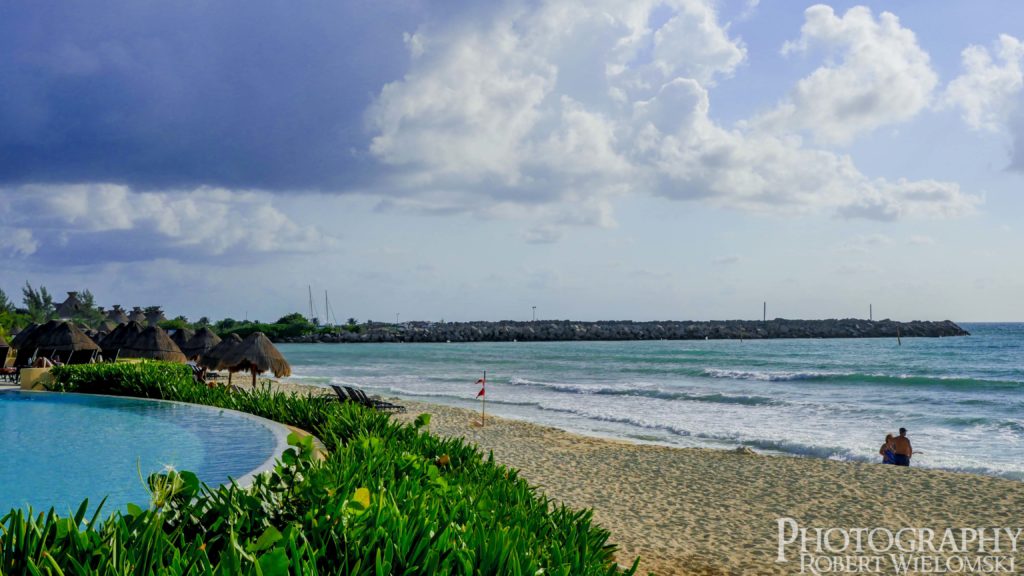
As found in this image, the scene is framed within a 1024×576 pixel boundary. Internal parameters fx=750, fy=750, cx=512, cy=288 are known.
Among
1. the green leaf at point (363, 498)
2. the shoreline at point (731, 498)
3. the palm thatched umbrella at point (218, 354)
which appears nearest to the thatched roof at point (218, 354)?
the palm thatched umbrella at point (218, 354)

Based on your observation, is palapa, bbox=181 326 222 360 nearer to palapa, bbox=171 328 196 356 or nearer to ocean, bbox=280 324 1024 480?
palapa, bbox=171 328 196 356

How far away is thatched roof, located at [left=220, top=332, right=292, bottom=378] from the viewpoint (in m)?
19.4

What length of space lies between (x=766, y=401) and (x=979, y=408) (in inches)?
266

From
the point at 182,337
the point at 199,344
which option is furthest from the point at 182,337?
the point at 199,344

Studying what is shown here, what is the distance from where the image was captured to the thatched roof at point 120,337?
2428 cm

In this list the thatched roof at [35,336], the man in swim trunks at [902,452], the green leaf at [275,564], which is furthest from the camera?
the thatched roof at [35,336]

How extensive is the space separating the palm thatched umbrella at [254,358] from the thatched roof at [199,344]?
8.75 m

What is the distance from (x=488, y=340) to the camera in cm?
10056

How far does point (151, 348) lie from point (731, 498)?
1995 centimetres

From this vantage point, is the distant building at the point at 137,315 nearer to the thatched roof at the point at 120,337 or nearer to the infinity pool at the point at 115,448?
the thatched roof at the point at 120,337

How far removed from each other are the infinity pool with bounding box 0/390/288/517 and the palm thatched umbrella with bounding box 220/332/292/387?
10.8 feet

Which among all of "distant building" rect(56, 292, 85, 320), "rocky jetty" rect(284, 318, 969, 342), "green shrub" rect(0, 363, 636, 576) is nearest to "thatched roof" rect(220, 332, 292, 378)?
"green shrub" rect(0, 363, 636, 576)

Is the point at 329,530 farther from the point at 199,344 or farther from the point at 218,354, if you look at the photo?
the point at 199,344

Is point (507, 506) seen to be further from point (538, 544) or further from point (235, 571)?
point (235, 571)
